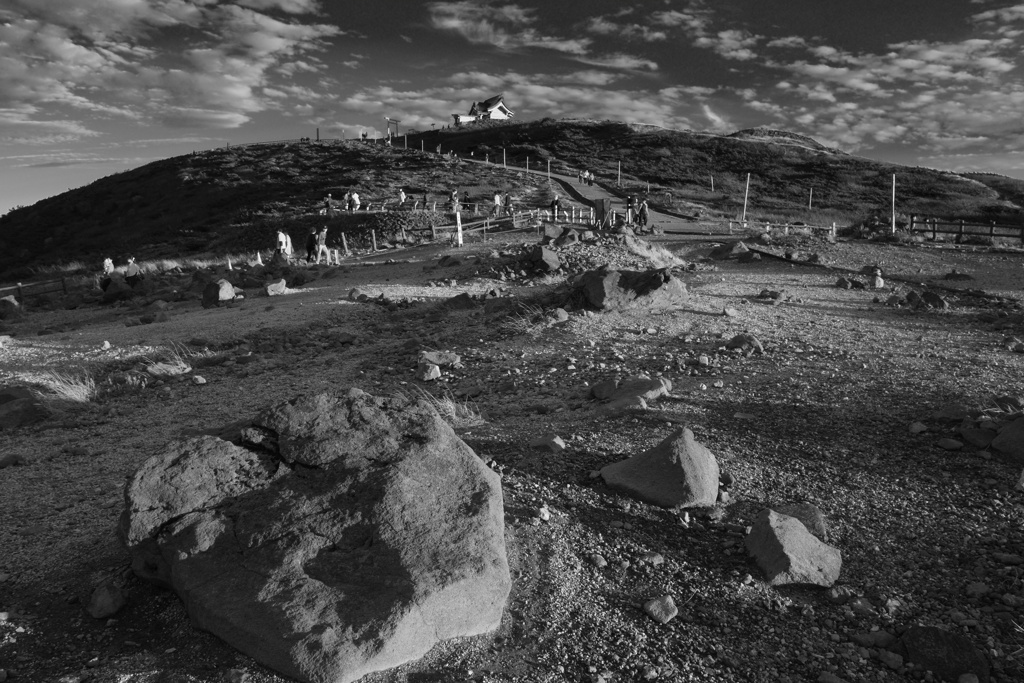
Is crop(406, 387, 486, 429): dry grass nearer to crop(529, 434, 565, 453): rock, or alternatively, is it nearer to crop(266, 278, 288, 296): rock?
crop(529, 434, 565, 453): rock

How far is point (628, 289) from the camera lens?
12.2 metres

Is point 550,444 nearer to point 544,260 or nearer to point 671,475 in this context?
point 671,475

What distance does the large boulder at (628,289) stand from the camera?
465 inches

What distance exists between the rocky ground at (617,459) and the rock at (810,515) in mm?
84

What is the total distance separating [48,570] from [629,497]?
12.2ft

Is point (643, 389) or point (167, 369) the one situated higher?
point (643, 389)

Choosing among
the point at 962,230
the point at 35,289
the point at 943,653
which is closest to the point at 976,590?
the point at 943,653

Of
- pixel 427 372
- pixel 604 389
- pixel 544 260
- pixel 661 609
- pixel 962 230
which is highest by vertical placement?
pixel 544 260

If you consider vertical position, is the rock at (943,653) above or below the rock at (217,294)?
below

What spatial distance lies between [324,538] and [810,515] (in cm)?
331

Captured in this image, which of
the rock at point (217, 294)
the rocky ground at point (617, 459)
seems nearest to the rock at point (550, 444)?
the rocky ground at point (617, 459)

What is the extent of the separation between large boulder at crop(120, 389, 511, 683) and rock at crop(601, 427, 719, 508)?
55.0 inches

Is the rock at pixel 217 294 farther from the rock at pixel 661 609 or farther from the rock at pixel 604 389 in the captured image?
the rock at pixel 661 609

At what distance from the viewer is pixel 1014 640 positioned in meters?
3.78
